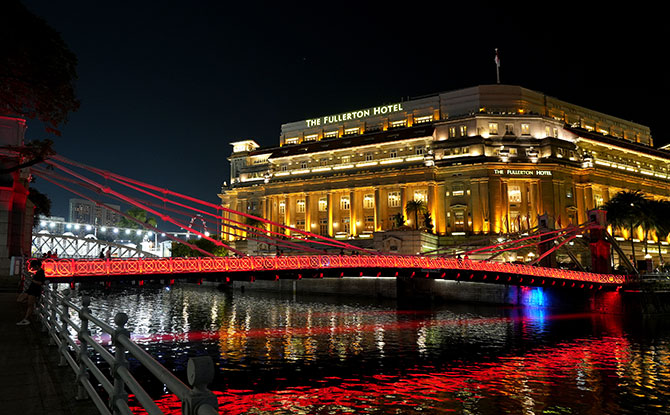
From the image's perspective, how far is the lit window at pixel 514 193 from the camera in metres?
96.4

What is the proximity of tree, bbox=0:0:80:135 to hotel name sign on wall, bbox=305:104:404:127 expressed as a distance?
3638 inches

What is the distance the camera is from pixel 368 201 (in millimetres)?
106188

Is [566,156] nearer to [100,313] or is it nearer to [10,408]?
[100,313]

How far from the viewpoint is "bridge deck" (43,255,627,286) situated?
31.6 metres

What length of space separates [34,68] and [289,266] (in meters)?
21.2

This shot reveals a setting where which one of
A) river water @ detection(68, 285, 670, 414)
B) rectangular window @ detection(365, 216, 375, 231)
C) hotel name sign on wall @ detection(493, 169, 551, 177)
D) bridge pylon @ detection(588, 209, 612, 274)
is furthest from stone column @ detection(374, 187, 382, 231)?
river water @ detection(68, 285, 670, 414)

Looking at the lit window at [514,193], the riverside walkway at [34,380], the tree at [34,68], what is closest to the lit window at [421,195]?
the lit window at [514,193]

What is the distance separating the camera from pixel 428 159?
96875mm

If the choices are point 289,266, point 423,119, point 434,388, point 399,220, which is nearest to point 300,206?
point 399,220

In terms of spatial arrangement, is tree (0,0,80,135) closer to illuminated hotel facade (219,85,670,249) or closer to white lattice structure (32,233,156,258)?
white lattice structure (32,233,156,258)

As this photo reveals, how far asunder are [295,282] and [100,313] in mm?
36108

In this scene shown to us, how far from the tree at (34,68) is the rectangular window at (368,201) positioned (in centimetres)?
8231

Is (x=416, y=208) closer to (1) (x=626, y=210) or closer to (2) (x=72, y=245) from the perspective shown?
(1) (x=626, y=210)

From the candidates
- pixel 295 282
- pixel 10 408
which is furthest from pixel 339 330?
pixel 295 282
